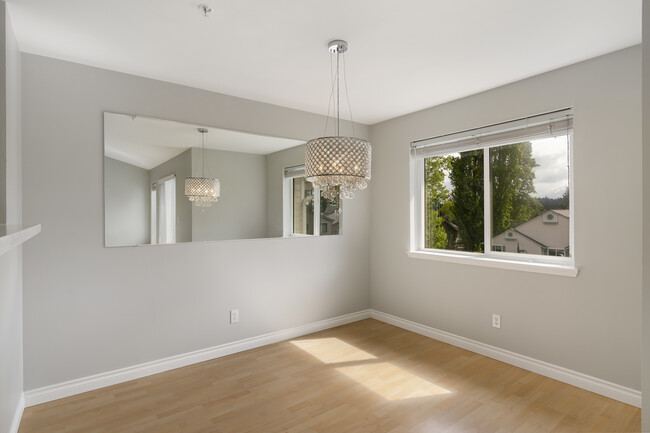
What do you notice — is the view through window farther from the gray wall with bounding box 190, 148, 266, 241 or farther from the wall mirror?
the gray wall with bounding box 190, 148, 266, 241

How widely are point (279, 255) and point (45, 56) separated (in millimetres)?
2425

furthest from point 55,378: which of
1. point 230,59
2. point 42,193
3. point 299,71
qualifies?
point 299,71

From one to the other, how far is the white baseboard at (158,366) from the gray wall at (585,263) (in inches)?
59.9

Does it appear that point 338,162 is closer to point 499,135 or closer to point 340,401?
point 340,401

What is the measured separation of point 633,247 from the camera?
238 centimetres

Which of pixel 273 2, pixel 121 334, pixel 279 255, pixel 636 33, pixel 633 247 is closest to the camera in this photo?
pixel 273 2

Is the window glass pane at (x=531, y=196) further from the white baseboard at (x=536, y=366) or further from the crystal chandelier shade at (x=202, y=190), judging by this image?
the crystal chandelier shade at (x=202, y=190)

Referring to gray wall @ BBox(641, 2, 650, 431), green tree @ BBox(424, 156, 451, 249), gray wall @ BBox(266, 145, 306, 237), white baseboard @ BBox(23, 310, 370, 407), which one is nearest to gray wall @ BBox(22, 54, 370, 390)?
white baseboard @ BBox(23, 310, 370, 407)

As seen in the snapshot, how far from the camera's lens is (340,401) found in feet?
8.10

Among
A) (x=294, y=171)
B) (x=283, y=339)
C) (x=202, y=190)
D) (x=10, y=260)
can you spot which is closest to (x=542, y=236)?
(x=294, y=171)

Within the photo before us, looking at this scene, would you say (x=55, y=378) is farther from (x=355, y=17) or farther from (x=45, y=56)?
(x=355, y=17)

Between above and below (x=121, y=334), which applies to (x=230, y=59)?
above

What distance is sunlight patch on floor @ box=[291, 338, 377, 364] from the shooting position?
3183 mm

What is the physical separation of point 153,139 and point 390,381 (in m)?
2.71
